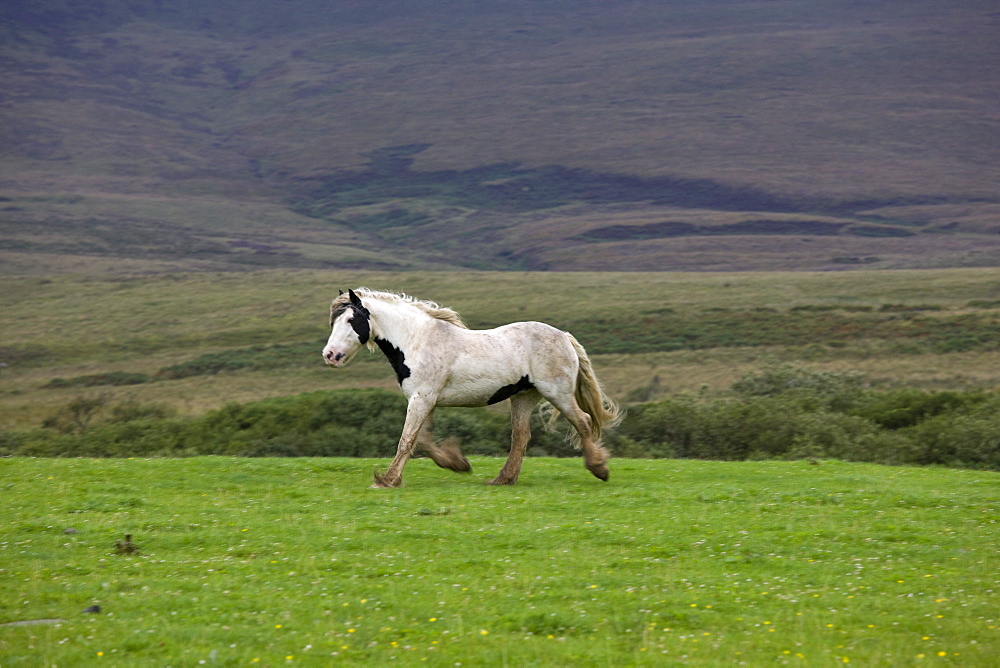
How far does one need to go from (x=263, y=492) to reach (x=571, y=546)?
18.6 ft

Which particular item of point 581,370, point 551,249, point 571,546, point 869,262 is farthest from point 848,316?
point 551,249

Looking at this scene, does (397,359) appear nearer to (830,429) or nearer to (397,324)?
(397,324)

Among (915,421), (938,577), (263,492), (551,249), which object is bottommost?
(551,249)

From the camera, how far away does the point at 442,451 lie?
595 inches

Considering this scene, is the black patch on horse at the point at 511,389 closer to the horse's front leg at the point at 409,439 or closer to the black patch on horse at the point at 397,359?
the horse's front leg at the point at 409,439

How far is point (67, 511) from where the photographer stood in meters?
12.5

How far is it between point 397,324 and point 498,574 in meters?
6.05

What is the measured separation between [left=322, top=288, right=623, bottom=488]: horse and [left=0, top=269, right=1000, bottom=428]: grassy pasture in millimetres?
32506

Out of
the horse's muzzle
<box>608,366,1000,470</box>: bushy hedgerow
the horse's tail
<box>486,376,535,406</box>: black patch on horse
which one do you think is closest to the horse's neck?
the horse's muzzle

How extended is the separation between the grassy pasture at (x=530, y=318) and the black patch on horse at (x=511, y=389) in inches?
1293

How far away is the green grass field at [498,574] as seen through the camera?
722 cm

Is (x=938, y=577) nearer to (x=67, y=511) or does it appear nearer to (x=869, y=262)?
(x=67, y=511)

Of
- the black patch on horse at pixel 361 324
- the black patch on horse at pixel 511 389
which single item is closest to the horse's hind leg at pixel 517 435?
the black patch on horse at pixel 511 389

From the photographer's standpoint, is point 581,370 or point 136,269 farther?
point 136,269
